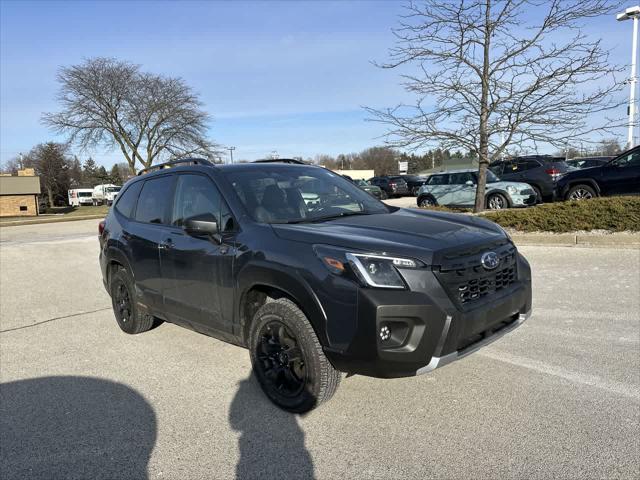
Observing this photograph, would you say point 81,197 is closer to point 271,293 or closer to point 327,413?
point 271,293

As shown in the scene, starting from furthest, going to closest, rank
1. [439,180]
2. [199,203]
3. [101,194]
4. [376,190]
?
[101,194] < [376,190] < [439,180] < [199,203]

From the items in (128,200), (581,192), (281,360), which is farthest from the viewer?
(581,192)

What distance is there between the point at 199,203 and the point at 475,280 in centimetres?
239

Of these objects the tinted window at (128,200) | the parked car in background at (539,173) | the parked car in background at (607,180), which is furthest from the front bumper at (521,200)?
the tinted window at (128,200)

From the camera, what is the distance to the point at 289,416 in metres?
3.34

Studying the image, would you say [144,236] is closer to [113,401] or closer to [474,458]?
[113,401]

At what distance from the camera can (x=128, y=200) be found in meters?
5.39

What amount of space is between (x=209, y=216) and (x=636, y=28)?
24.5 meters

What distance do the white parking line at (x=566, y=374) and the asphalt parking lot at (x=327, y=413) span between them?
0.02 m

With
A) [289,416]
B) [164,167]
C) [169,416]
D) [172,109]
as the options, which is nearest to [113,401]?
[169,416]

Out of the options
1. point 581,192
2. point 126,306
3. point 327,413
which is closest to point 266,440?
point 327,413

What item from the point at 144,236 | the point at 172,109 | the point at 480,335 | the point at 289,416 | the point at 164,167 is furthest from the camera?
the point at 172,109

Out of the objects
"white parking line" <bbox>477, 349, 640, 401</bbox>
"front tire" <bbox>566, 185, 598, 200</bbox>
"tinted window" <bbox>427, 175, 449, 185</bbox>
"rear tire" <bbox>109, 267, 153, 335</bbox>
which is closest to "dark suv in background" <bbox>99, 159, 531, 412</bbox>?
"rear tire" <bbox>109, 267, 153, 335</bbox>

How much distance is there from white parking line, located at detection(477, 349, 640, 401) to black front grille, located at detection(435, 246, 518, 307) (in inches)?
37.2
